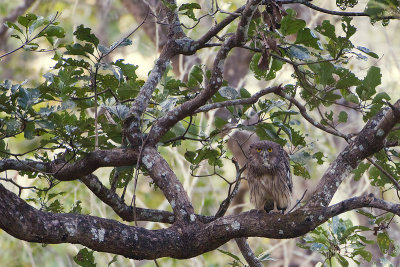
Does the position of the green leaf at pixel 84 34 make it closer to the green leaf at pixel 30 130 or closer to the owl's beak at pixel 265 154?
the green leaf at pixel 30 130

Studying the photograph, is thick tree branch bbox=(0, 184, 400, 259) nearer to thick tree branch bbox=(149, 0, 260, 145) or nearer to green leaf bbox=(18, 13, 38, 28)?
thick tree branch bbox=(149, 0, 260, 145)

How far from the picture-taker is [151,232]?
9.39ft

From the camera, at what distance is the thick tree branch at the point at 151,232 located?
261cm

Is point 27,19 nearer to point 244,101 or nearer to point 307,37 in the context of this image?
point 244,101

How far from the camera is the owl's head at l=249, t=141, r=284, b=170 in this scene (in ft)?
13.6

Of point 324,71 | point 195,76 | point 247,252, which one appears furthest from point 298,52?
point 247,252

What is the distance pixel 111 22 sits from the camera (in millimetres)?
9758

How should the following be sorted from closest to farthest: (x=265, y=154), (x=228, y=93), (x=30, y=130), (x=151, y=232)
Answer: (x=151, y=232)
(x=30, y=130)
(x=228, y=93)
(x=265, y=154)

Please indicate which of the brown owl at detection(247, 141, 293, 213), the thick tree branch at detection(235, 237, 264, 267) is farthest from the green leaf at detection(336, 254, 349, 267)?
the brown owl at detection(247, 141, 293, 213)

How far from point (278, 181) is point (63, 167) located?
1.56m

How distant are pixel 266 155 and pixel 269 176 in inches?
6.1

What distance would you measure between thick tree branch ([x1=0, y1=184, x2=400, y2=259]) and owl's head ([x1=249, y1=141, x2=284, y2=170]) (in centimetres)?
126

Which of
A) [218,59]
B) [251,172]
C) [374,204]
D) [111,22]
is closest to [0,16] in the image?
[111,22]

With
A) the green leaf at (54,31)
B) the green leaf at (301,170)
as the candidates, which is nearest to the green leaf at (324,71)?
the green leaf at (301,170)
